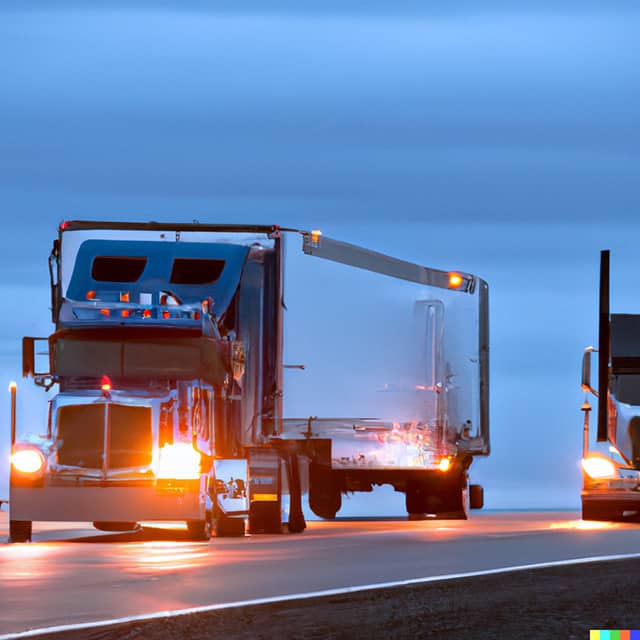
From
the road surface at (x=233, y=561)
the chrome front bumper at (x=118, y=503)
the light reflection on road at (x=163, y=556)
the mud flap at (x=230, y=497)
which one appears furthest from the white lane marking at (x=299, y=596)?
the mud flap at (x=230, y=497)

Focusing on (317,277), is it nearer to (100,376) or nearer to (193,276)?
(193,276)

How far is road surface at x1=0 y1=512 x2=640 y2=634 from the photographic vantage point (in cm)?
1411

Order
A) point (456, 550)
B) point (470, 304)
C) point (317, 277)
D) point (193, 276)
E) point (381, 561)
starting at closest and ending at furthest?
point (381, 561) → point (456, 550) → point (193, 276) → point (317, 277) → point (470, 304)

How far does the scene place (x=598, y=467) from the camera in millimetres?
30578

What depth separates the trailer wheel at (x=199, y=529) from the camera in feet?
77.6

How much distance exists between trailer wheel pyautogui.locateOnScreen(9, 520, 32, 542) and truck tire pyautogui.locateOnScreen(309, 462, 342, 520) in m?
6.24

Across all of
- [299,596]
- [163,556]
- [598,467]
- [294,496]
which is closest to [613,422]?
[598,467]

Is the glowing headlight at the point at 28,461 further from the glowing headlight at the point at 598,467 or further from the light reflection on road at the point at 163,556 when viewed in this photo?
the glowing headlight at the point at 598,467

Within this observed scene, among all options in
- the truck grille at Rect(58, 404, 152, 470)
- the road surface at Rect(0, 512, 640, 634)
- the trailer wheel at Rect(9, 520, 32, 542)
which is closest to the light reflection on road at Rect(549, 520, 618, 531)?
the road surface at Rect(0, 512, 640, 634)

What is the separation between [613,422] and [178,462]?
10.0m

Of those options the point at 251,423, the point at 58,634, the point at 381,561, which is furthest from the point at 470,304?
the point at 58,634

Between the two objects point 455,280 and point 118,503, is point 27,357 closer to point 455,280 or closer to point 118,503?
point 118,503

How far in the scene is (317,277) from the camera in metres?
27.0

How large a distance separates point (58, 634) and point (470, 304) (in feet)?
64.4
